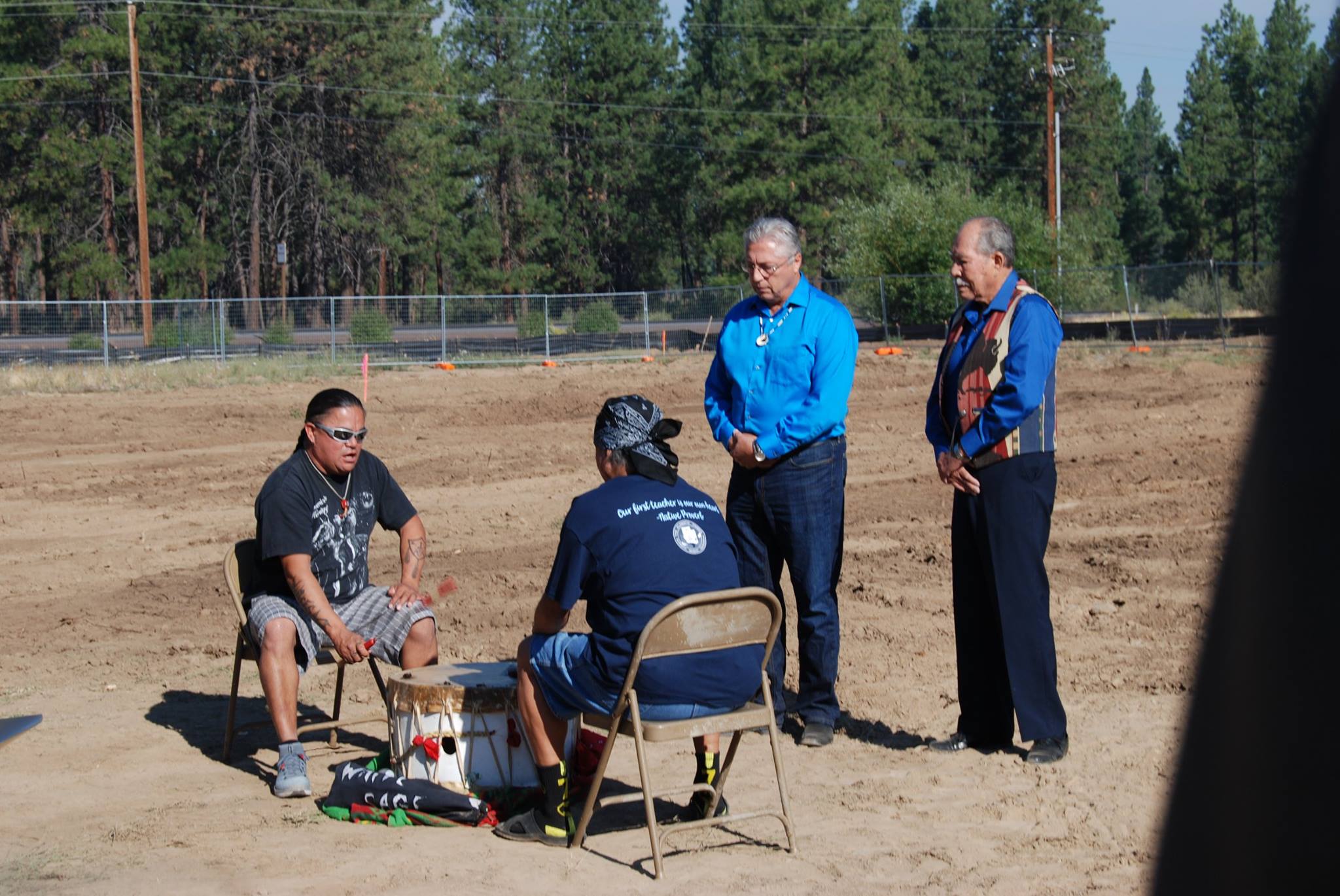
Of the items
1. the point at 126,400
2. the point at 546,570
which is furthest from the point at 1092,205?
the point at 546,570

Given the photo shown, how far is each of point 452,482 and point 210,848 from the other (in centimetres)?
950

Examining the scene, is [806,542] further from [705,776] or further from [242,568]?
[242,568]

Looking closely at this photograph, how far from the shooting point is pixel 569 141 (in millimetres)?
71500

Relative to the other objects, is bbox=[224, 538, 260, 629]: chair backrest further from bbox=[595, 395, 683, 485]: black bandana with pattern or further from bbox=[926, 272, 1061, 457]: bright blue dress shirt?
bbox=[926, 272, 1061, 457]: bright blue dress shirt

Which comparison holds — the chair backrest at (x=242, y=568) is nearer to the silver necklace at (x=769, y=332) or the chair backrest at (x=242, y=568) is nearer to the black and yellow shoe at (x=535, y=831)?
the black and yellow shoe at (x=535, y=831)

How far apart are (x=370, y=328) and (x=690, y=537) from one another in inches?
970

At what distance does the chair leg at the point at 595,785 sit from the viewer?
14.9 feet

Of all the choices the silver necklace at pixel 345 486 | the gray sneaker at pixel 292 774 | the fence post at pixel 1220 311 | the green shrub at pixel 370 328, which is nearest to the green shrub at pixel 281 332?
the green shrub at pixel 370 328

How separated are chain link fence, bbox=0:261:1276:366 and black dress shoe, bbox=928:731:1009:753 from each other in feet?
73.2

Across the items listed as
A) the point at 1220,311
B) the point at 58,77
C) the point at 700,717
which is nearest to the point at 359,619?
the point at 700,717

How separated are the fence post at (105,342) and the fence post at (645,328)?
1057cm

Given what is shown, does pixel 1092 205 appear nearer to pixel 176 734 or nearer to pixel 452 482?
pixel 452 482

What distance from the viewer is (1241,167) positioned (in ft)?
235

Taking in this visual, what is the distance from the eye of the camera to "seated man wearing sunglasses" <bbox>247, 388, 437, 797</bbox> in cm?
562
